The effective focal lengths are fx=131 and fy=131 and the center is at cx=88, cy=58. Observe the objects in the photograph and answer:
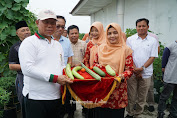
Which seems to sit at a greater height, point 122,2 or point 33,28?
point 122,2

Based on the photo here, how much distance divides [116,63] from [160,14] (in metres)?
4.55

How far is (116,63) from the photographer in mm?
2506

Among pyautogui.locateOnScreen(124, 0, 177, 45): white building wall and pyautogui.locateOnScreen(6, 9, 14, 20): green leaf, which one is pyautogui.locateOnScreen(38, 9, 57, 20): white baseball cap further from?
pyautogui.locateOnScreen(124, 0, 177, 45): white building wall

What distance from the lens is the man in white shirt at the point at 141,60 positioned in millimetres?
3322

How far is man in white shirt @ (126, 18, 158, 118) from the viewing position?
10.9 ft

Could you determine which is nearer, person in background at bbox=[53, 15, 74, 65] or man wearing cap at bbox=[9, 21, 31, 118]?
man wearing cap at bbox=[9, 21, 31, 118]

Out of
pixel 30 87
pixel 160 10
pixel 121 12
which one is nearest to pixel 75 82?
pixel 30 87

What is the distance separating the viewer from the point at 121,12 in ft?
27.3

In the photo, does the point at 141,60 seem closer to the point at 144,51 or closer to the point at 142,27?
the point at 144,51

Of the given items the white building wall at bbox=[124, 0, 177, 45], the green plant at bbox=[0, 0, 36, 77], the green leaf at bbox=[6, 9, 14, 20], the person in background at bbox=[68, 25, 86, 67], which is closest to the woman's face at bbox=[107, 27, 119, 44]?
the person in background at bbox=[68, 25, 86, 67]

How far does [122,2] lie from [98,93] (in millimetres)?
7620

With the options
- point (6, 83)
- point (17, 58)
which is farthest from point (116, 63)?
point (6, 83)

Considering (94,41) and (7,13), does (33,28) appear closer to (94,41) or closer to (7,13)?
(7,13)

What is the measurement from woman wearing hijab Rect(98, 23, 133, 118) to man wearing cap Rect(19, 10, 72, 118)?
1041mm
